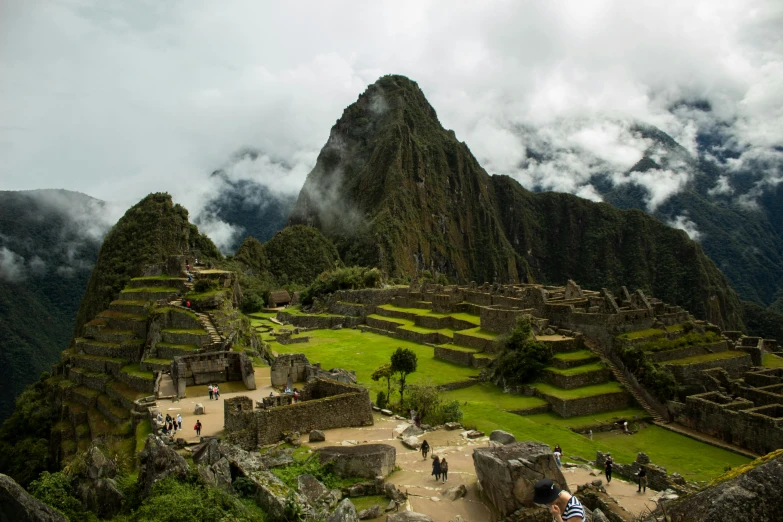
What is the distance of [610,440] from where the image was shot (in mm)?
21859

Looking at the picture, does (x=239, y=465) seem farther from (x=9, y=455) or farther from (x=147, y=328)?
(x=9, y=455)

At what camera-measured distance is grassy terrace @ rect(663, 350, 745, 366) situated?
26.8 metres

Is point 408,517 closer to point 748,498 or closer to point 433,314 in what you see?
point 748,498

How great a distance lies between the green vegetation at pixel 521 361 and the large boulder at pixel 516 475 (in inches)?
725

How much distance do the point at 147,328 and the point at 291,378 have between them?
11.8 m

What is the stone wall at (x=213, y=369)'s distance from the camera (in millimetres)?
18562

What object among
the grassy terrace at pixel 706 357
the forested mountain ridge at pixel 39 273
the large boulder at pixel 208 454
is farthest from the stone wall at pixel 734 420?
the forested mountain ridge at pixel 39 273

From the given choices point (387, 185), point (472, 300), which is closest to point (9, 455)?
point (472, 300)

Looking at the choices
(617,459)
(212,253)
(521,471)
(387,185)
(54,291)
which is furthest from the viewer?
(387,185)

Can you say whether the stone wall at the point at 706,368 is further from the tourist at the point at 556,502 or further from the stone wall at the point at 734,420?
the tourist at the point at 556,502

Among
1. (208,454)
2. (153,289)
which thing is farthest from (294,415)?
(153,289)

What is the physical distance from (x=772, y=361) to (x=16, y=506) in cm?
3647

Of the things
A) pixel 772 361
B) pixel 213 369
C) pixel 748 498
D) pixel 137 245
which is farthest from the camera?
pixel 137 245

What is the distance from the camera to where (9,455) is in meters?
27.2
